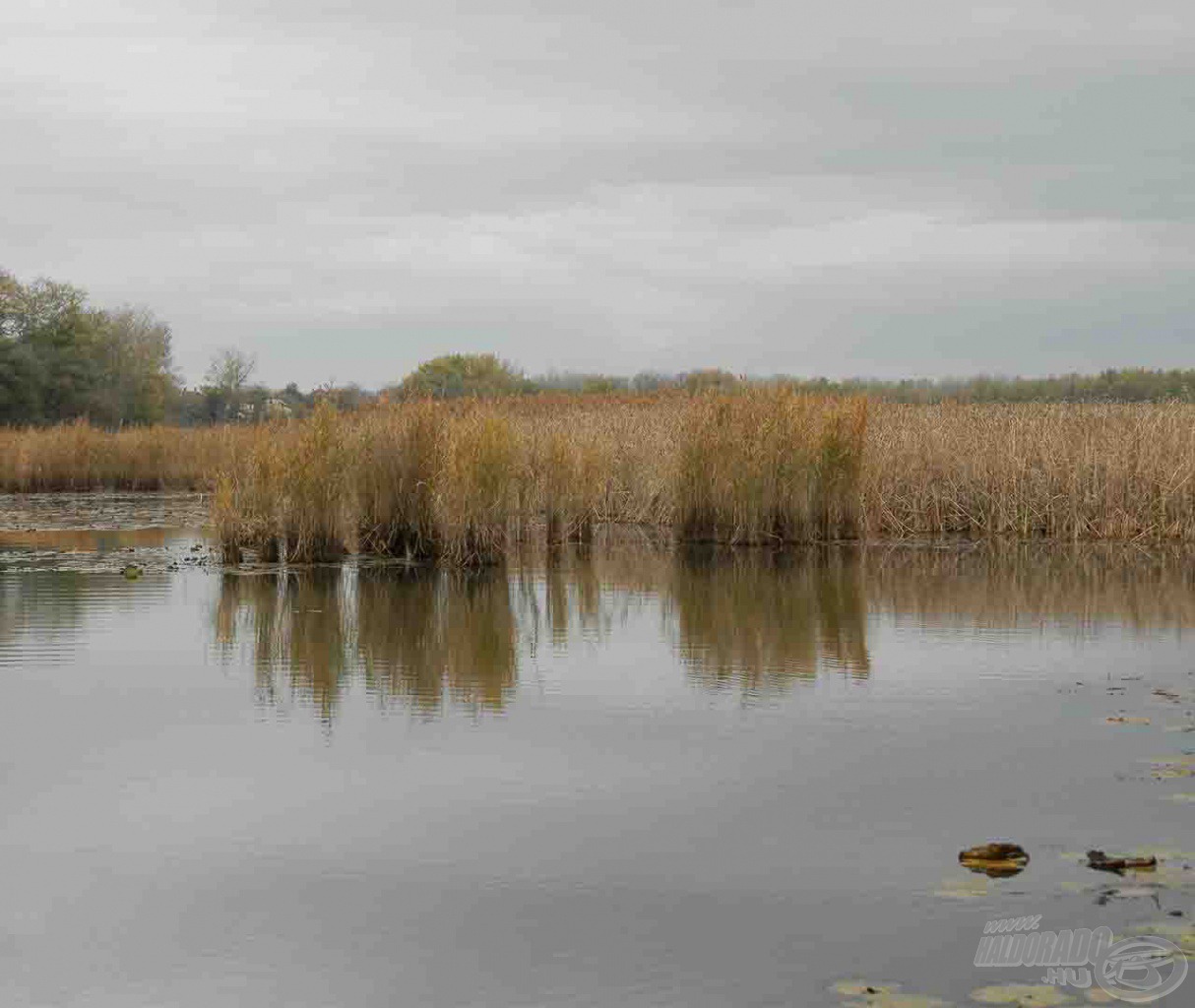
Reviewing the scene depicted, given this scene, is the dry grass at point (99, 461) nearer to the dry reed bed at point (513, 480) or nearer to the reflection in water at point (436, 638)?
the dry reed bed at point (513, 480)

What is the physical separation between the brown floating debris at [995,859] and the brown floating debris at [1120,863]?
219 mm

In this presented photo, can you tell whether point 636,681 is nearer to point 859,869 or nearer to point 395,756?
point 395,756

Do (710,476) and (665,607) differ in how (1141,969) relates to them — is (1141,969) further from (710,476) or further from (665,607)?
(710,476)

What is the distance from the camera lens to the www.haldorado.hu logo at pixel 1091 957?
3781 millimetres

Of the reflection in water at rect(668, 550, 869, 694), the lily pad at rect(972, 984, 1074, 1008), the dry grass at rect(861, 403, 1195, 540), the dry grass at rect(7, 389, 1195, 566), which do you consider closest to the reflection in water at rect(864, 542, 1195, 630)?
the reflection in water at rect(668, 550, 869, 694)

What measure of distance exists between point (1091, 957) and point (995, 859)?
773 mm

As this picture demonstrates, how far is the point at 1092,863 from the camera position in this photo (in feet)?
15.4

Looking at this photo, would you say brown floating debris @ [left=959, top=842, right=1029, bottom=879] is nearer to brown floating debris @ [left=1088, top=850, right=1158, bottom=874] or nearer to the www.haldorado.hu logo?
brown floating debris @ [left=1088, top=850, right=1158, bottom=874]

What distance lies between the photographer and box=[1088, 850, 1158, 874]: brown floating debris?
4.61 metres

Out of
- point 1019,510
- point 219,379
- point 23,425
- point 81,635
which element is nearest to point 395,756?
point 81,635

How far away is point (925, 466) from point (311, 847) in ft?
45.5

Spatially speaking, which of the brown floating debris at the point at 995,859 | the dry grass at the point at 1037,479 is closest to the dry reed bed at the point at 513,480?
the dry grass at the point at 1037,479

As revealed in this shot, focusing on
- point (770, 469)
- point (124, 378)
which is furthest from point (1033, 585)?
point (124, 378)

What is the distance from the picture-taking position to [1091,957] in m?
Answer: 3.95
